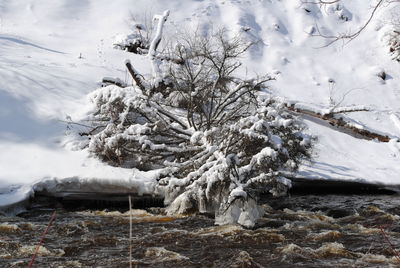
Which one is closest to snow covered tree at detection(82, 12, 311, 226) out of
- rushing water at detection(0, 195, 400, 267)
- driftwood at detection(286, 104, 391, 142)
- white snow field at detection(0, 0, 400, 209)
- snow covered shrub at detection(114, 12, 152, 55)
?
rushing water at detection(0, 195, 400, 267)

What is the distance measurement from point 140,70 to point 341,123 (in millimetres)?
6317

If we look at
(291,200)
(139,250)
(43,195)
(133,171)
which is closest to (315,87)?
(291,200)

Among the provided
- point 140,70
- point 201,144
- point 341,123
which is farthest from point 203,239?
point 341,123

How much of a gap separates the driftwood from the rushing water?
18.6 feet

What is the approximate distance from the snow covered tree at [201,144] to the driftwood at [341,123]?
4.02 m

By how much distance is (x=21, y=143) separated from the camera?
9.87m

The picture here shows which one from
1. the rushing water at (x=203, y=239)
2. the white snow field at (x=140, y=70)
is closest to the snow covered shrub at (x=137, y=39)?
the white snow field at (x=140, y=70)

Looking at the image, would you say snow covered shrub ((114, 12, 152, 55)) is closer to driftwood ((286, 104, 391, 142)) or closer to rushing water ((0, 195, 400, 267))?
driftwood ((286, 104, 391, 142))

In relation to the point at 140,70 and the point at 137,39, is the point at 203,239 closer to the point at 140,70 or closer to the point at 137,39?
the point at 140,70

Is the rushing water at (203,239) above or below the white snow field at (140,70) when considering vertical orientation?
below

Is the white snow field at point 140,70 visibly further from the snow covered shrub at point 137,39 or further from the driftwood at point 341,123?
the snow covered shrub at point 137,39

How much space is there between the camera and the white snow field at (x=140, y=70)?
940cm

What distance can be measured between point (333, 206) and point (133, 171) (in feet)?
12.6

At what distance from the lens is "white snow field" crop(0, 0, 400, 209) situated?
9.40 metres
